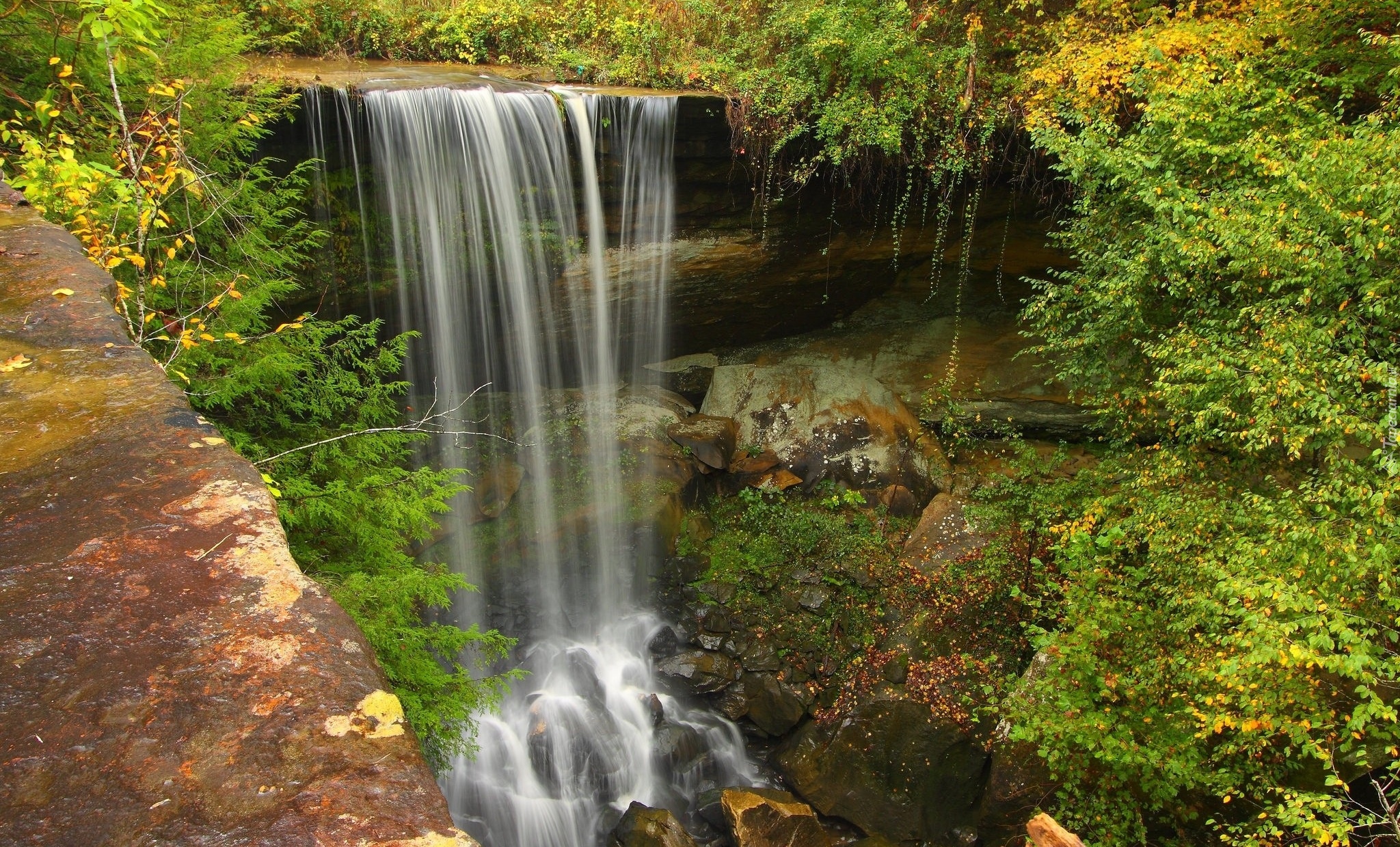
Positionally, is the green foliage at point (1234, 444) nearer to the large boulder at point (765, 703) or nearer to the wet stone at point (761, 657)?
the large boulder at point (765, 703)

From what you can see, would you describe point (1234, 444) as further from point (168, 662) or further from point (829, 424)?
point (829, 424)

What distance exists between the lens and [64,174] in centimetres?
357

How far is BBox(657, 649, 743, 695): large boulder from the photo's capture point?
9.00 meters

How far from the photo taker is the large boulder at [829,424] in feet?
36.2

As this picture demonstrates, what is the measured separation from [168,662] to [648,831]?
639 centimetres

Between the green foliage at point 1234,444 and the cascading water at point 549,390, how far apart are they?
4.58m

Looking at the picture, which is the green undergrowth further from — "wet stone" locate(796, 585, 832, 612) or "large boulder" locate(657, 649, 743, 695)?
"large boulder" locate(657, 649, 743, 695)

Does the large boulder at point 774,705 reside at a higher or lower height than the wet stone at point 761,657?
lower

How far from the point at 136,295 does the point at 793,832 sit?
691 centimetres

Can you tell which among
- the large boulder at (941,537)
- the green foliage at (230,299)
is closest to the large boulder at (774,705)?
the large boulder at (941,537)

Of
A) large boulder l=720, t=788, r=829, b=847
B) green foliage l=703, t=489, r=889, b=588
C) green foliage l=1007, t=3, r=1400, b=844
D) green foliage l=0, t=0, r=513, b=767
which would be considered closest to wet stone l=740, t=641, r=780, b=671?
green foliage l=703, t=489, r=889, b=588

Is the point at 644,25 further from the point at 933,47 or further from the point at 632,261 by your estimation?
the point at 933,47

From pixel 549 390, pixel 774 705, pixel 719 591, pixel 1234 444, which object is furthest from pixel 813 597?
pixel 1234 444

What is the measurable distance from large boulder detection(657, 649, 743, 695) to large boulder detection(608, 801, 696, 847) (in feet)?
6.11
